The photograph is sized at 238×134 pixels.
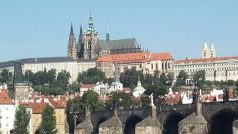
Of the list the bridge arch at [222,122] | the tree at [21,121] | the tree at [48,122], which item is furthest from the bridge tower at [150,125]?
the tree at [21,121]

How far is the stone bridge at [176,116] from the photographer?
204 ft

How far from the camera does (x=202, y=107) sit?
63.4 metres

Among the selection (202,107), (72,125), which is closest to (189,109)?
(202,107)

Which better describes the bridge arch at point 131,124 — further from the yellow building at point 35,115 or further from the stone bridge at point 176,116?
the yellow building at point 35,115

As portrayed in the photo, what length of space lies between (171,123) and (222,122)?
818 cm

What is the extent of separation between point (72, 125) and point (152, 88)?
31.9m

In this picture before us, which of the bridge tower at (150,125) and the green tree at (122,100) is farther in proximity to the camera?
the green tree at (122,100)

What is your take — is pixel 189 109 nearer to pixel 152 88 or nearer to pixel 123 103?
pixel 123 103

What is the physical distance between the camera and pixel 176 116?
70.2 metres

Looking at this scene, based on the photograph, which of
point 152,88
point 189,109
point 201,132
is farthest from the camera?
point 152,88

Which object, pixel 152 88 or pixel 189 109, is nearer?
pixel 189 109

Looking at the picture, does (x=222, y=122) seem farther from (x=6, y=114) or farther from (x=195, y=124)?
(x=6, y=114)

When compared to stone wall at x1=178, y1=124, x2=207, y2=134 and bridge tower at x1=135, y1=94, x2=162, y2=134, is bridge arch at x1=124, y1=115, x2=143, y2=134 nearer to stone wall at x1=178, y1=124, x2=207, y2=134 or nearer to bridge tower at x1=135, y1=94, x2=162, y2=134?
bridge tower at x1=135, y1=94, x2=162, y2=134

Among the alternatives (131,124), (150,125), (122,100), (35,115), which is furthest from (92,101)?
(150,125)
